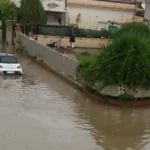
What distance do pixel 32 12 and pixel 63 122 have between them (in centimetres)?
4203

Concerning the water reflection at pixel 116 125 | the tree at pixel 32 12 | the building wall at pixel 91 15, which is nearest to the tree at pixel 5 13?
the tree at pixel 32 12

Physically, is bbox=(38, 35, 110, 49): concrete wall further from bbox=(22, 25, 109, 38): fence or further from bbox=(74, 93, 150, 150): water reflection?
bbox=(74, 93, 150, 150): water reflection

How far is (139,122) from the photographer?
17.3 metres

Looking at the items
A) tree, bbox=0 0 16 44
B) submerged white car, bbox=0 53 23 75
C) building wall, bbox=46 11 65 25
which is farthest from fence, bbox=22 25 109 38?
submerged white car, bbox=0 53 23 75

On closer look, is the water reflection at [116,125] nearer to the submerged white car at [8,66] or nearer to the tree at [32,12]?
the submerged white car at [8,66]

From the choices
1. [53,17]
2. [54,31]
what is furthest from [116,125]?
[53,17]

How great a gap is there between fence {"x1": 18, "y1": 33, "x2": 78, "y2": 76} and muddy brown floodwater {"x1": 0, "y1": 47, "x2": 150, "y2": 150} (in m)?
2.45

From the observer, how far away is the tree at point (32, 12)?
5709 centimetres

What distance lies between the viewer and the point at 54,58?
98.8ft

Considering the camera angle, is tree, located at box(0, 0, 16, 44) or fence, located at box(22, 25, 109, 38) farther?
fence, located at box(22, 25, 109, 38)

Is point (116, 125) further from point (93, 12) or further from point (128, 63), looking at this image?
point (93, 12)

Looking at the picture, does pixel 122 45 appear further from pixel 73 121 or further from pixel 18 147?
pixel 18 147

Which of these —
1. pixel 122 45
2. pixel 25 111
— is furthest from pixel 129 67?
pixel 25 111

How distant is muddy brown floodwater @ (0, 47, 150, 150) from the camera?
1387cm
